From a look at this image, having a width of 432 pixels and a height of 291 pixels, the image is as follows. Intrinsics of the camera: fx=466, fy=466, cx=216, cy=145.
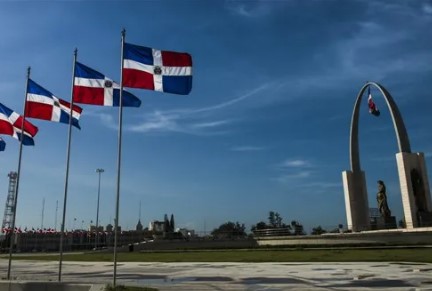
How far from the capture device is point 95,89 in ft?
65.1

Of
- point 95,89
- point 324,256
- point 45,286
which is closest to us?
point 45,286

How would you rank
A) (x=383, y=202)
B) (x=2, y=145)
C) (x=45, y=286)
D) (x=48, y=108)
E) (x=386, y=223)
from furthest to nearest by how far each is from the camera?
(x=383, y=202)
(x=386, y=223)
(x=2, y=145)
(x=48, y=108)
(x=45, y=286)

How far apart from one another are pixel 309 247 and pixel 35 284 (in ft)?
96.5

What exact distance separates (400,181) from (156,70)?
3785cm

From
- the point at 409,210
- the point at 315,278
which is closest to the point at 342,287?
the point at 315,278

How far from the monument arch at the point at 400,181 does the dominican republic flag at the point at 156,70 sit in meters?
35.7

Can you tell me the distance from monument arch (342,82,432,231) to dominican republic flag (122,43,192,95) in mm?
35728

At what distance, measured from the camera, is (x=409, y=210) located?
153 feet

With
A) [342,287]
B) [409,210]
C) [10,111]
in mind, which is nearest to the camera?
[342,287]

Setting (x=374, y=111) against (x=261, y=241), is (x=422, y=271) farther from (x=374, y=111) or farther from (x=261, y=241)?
(x=374, y=111)

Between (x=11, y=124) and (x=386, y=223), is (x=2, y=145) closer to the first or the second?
(x=11, y=124)

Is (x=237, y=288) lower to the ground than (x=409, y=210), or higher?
lower

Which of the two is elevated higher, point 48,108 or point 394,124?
point 394,124

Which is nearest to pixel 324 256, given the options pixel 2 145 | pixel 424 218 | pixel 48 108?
pixel 48 108
